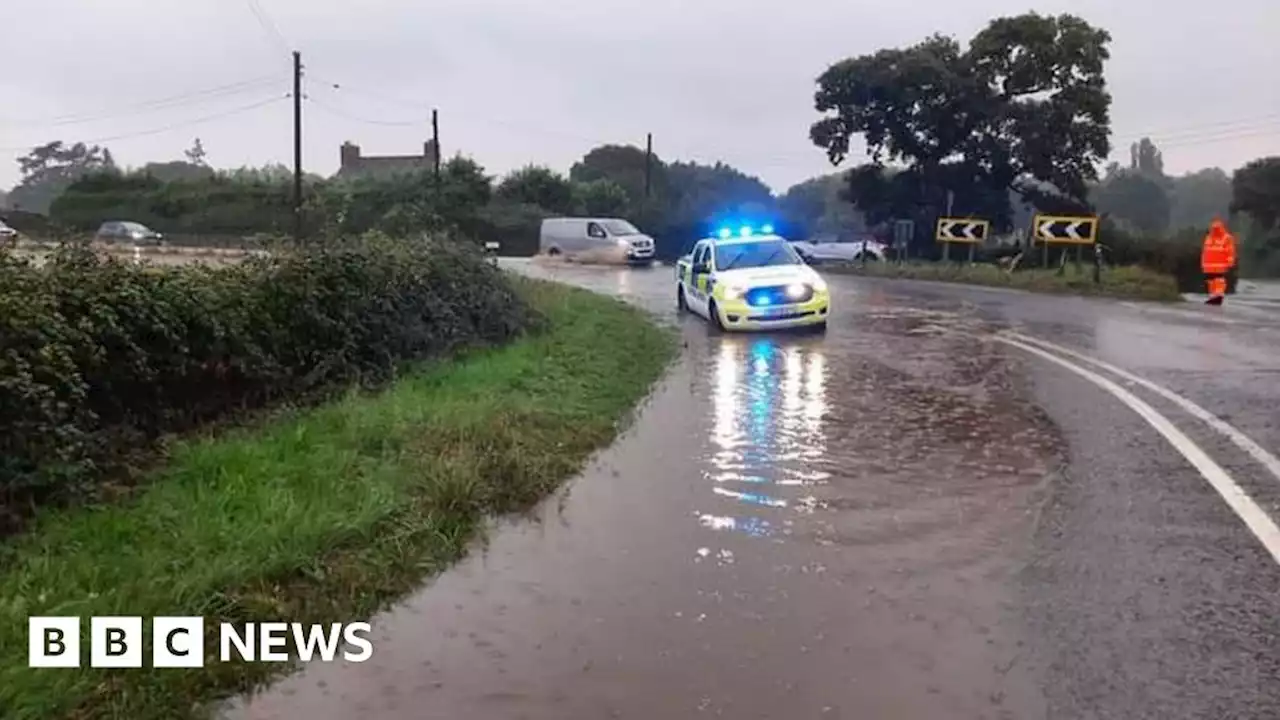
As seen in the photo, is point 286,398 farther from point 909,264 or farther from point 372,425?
point 909,264

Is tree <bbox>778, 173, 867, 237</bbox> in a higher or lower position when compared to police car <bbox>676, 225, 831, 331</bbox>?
higher

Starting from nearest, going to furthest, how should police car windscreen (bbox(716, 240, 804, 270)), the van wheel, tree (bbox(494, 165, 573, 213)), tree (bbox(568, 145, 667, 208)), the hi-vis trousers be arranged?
the van wheel
police car windscreen (bbox(716, 240, 804, 270))
the hi-vis trousers
tree (bbox(494, 165, 573, 213))
tree (bbox(568, 145, 667, 208))

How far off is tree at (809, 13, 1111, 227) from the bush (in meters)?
33.5

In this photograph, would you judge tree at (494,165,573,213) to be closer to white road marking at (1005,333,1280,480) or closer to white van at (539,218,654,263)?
white van at (539,218,654,263)

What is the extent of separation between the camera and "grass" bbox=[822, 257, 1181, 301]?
2589 cm

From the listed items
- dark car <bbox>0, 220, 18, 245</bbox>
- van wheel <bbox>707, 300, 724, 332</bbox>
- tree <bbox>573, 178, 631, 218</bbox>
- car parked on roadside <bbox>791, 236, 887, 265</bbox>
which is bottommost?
van wheel <bbox>707, 300, 724, 332</bbox>

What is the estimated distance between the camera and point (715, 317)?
739 inches

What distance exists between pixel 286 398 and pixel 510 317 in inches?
254

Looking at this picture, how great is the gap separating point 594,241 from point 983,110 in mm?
14476

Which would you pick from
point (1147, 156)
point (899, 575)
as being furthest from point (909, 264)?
point (1147, 156)

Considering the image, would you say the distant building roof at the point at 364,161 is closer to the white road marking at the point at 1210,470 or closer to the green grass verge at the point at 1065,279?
the green grass verge at the point at 1065,279

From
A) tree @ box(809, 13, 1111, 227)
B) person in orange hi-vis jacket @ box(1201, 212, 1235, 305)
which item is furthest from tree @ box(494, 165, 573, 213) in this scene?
person in orange hi-vis jacket @ box(1201, 212, 1235, 305)

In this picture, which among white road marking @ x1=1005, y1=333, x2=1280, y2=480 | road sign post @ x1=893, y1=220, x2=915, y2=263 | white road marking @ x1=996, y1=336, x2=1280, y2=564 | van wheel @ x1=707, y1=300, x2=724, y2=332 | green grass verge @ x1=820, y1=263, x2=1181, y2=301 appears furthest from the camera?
road sign post @ x1=893, y1=220, x2=915, y2=263

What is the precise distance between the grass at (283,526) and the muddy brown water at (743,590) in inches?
10.0
